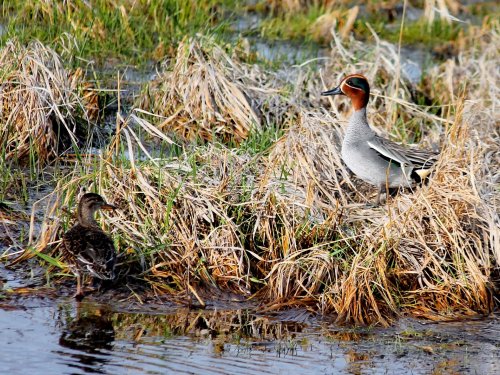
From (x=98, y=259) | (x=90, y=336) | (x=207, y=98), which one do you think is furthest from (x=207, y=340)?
(x=207, y=98)

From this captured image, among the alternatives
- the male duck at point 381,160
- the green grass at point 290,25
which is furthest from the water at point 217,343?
the green grass at point 290,25

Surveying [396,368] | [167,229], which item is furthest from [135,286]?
[396,368]

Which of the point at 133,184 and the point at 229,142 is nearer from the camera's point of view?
the point at 133,184

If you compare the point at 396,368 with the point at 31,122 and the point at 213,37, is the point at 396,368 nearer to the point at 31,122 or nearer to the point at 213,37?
the point at 31,122

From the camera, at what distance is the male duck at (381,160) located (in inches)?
329

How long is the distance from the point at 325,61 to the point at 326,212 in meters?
4.26

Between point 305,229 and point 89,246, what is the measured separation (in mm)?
1546

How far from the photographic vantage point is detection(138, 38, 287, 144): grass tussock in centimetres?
1018

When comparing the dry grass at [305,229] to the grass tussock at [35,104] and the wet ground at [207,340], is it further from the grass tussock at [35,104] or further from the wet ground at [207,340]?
the grass tussock at [35,104]

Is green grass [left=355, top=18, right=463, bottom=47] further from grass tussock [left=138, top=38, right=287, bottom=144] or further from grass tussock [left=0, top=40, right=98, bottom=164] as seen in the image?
grass tussock [left=0, top=40, right=98, bottom=164]

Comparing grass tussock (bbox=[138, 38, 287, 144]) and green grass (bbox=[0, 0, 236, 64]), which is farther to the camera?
green grass (bbox=[0, 0, 236, 64])

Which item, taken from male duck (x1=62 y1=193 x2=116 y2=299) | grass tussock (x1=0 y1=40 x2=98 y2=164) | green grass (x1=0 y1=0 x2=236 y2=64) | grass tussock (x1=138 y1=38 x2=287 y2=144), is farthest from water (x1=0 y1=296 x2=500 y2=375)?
green grass (x1=0 y1=0 x2=236 y2=64)

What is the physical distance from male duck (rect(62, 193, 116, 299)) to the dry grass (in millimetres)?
294

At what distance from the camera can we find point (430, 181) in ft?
25.9
